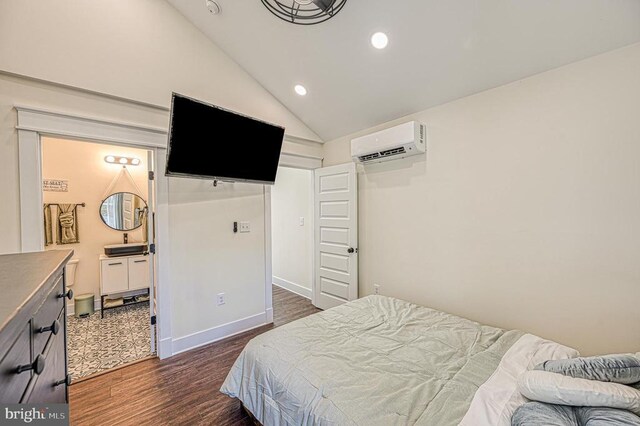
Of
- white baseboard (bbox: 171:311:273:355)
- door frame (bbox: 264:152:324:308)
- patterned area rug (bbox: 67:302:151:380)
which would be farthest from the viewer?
door frame (bbox: 264:152:324:308)

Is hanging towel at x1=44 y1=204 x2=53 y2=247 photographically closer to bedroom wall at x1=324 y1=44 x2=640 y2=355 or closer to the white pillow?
bedroom wall at x1=324 y1=44 x2=640 y2=355

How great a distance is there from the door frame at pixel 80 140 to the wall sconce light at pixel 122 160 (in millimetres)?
2040

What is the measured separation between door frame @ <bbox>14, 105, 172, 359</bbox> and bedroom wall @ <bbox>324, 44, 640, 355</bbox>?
8.18 feet

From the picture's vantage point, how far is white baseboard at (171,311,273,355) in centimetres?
270

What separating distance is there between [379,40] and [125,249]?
165 inches

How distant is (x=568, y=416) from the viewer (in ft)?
3.01

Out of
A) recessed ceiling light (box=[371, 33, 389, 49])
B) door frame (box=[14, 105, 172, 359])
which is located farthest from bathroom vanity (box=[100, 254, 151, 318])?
recessed ceiling light (box=[371, 33, 389, 49])

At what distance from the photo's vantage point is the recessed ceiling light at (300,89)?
3.06m

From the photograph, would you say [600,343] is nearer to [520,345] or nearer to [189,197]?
[520,345]

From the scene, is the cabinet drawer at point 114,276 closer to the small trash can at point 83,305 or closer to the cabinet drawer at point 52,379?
the small trash can at point 83,305

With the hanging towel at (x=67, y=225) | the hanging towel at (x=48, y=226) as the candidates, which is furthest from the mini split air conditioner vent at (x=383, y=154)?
the hanging towel at (x=48, y=226)

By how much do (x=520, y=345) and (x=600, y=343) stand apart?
0.86 metres

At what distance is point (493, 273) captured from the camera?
7.69 ft

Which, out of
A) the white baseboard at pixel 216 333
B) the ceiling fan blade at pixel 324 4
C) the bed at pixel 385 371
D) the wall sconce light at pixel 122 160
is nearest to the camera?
the bed at pixel 385 371
